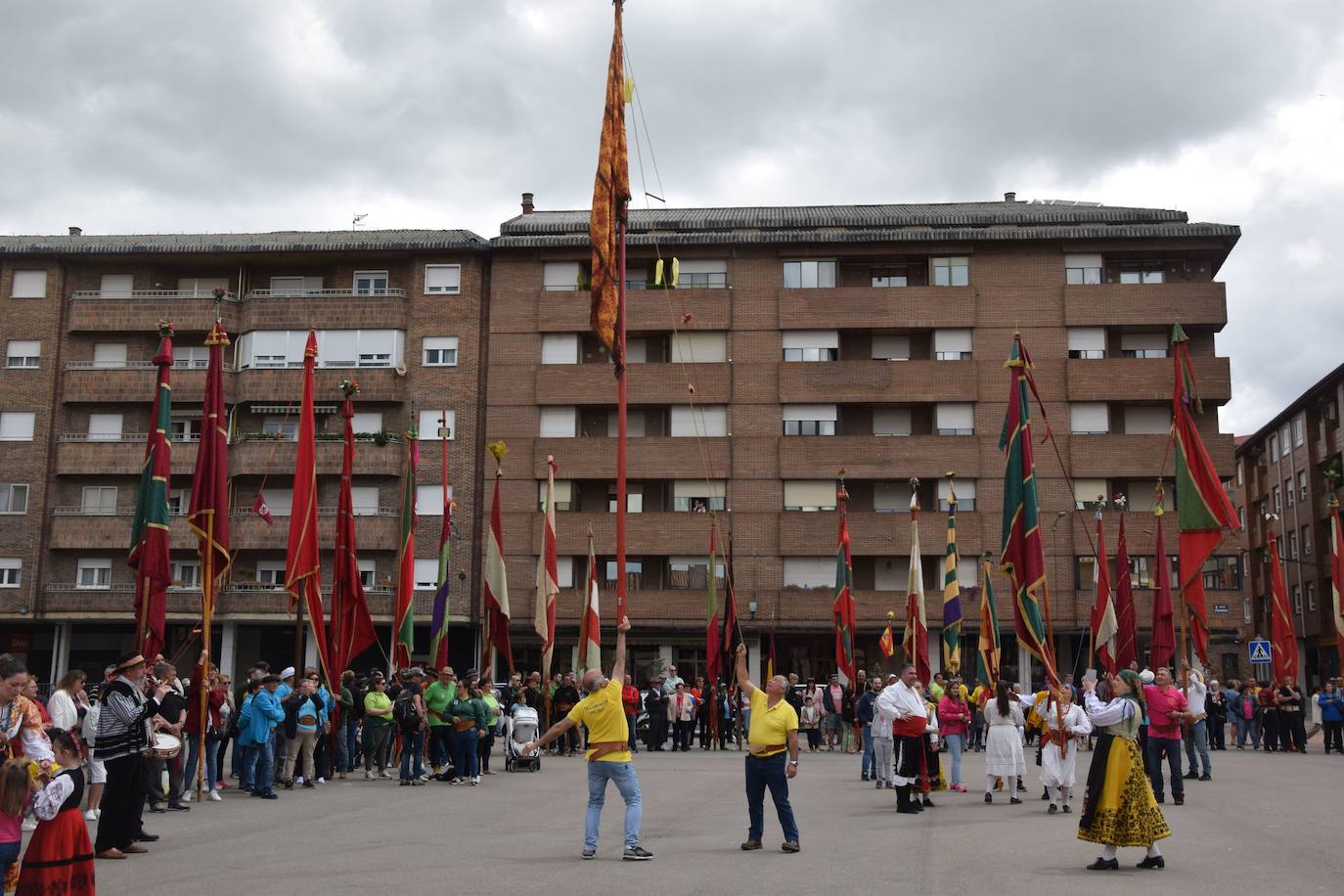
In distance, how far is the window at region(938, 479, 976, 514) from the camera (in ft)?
159

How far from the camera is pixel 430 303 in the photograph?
5175cm

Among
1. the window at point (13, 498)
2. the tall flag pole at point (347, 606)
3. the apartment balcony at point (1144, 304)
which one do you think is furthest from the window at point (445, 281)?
the tall flag pole at point (347, 606)

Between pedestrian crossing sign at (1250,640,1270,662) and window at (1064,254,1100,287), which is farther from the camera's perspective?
window at (1064,254,1100,287)

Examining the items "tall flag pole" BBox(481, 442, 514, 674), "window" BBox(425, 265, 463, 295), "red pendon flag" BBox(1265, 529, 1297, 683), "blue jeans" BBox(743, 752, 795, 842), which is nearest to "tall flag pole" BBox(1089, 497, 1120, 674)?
"red pendon flag" BBox(1265, 529, 1297, 683)

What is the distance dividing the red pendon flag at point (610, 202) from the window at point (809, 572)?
33.3 metres

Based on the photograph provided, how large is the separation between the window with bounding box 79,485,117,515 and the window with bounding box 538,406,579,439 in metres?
16.9

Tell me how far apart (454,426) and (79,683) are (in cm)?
3746

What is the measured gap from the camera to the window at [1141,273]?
50906mm

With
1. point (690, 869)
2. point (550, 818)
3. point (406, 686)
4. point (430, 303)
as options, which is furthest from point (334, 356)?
point (690, 869)

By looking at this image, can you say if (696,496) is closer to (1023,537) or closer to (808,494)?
(808,494)

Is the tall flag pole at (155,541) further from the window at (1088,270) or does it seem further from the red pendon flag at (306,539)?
the window at (1088,270)

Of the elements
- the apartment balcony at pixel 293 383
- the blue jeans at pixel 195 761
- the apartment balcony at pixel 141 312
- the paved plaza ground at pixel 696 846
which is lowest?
the paved plaza ground at pixel 696 846

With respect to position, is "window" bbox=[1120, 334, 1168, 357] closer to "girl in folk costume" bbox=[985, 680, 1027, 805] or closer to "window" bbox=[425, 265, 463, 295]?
"window" bbox=[425, 265, 463, 295]

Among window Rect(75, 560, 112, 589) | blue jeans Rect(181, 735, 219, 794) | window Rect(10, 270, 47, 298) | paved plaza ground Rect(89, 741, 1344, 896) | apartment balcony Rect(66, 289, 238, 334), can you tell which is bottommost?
paved plaza ground Rect(89, 741, 1344, 896)
